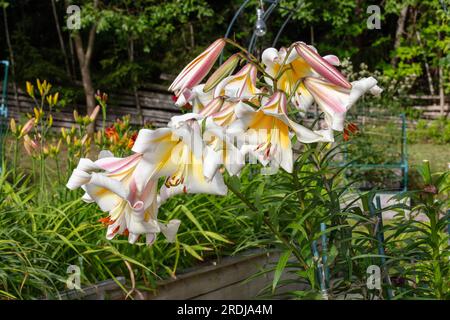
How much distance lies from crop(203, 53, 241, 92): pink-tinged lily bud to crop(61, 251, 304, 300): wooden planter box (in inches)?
43.8

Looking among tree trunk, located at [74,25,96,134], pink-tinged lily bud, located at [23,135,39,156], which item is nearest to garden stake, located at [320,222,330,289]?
pink-tinged lily bud, located at [23,135,39,156]

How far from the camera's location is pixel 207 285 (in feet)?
7.94

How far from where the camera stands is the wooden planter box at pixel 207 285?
6.97ft

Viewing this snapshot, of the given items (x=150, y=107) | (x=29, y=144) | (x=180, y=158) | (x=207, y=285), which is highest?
(x=150, y=107)

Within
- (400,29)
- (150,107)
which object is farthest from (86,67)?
(400,29)

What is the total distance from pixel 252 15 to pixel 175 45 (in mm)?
1278

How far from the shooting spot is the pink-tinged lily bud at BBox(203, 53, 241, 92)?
105 centimetres

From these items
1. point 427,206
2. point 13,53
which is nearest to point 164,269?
point 427,206

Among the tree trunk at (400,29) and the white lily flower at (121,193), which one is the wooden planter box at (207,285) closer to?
the white lily flower at (121,193)

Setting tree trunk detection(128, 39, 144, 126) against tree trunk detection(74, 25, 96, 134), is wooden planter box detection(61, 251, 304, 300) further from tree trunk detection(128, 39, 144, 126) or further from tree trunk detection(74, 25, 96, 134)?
tree trunk detection(128, 39, 144, 126)

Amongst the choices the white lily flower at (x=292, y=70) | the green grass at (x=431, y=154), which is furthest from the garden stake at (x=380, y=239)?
the green grass at (x=431, y=154)

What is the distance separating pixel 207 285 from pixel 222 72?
1.50m

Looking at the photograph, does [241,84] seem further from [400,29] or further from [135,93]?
[400,29]
